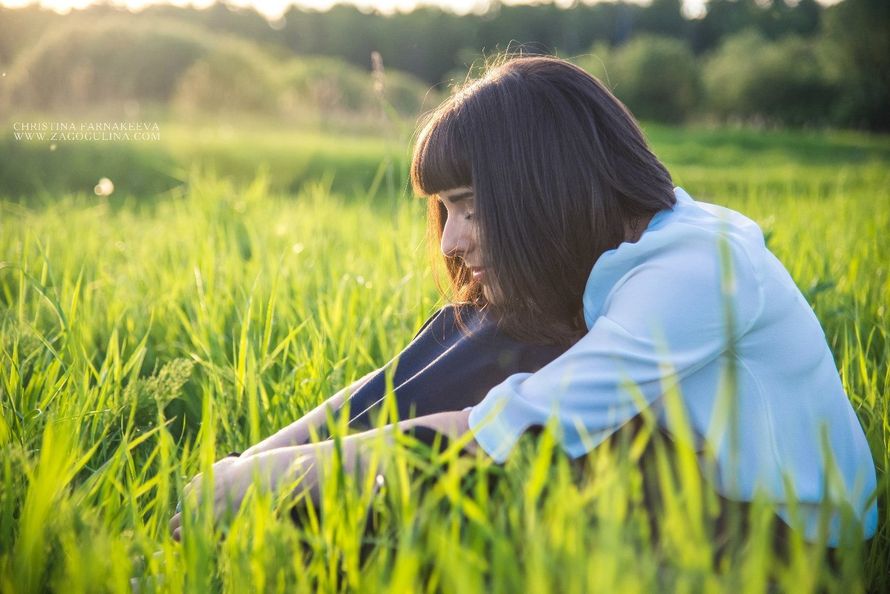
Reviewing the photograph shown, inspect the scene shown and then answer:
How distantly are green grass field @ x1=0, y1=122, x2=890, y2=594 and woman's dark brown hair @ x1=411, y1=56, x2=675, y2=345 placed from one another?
12.4 inches

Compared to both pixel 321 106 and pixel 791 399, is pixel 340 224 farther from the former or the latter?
pixel 321 106

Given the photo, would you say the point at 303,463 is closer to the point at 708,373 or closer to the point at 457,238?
the point at 457,238

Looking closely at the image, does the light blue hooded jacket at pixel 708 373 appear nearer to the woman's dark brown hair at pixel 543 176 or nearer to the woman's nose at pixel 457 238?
the woman's dark brown hair at pixel 543 176

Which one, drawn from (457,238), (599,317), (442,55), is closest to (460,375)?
(457,238)

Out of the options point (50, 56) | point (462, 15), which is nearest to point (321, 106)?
point (50, 56)

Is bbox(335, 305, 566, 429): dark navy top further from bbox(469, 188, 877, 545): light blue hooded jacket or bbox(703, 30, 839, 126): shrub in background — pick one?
bbox(703, 30, 839, 126): shrub in background

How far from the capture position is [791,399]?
103cm

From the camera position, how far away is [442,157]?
123cm

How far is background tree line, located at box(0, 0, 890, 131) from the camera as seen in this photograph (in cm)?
1245

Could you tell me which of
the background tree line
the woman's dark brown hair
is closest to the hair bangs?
the woman's dark brown hair

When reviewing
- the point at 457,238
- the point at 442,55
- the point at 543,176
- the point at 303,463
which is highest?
the point at 442,55

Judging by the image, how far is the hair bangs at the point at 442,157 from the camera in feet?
4.00

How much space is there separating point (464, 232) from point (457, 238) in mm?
16

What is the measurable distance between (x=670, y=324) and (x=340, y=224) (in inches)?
110
